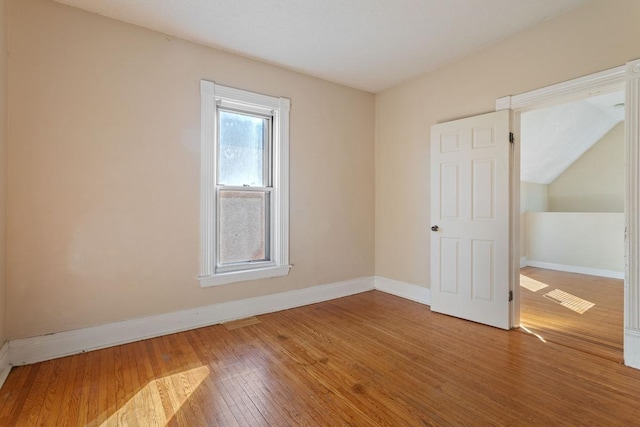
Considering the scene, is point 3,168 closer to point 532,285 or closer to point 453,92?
point 453,92

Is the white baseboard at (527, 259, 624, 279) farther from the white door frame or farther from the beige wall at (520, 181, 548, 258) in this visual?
the white door frame

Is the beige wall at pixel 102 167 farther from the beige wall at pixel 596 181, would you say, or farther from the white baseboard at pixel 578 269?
the beige wall at pixel 596 181

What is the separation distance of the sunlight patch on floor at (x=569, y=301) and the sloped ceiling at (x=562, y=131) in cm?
238

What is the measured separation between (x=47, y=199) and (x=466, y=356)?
347 centimetres

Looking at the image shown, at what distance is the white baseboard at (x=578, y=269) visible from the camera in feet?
16.5

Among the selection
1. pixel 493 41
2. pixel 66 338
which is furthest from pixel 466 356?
pixel 66 338

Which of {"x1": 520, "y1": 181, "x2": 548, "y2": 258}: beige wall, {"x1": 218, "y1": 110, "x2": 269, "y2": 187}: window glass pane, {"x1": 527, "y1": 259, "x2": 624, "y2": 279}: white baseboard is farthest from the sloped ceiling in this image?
{"x1": 218, "y1": 110, "x2": 269, "y2": 187}: window glass pane

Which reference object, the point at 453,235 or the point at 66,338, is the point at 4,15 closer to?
the point at 66,338

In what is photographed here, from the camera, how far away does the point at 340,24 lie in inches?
105

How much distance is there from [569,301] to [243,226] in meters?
4.06

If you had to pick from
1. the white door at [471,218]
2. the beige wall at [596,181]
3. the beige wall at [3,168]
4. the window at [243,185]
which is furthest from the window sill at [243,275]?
the beige wall at [596,181]

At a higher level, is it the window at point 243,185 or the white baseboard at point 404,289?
the window at point 243,185

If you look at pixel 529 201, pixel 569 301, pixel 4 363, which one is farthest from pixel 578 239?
pixel 4 363

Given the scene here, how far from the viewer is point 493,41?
9.71 feet
